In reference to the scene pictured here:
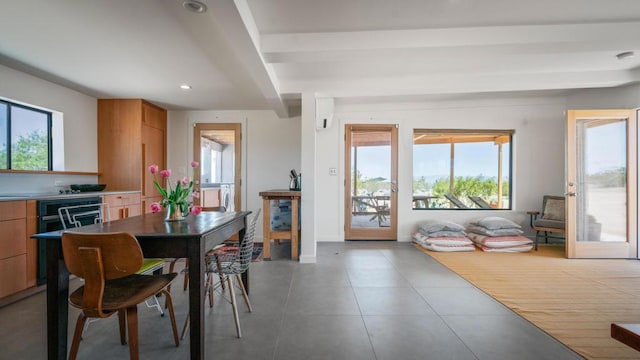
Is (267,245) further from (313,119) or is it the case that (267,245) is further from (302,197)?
(313,119)

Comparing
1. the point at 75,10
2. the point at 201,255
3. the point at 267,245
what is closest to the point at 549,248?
the point at 267,245

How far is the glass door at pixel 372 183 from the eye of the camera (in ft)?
15.6

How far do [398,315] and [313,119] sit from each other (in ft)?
8.63

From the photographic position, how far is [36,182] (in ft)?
10.7

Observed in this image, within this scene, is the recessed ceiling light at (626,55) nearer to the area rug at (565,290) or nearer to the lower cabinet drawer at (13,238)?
the area rug at (565,290)

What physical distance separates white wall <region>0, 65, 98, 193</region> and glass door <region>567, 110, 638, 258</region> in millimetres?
7187

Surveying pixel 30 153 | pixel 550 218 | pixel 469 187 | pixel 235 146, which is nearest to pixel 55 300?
pixel 30 153

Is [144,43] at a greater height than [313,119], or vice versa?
[144,43]

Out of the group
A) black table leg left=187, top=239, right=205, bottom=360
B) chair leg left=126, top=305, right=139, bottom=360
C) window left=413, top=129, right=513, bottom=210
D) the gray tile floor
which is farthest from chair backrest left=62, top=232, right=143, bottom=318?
window left=413, top=129, right=513, bottom=210

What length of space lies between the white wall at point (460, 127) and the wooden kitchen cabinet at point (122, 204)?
295 centimetres

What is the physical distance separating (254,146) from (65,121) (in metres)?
2.71

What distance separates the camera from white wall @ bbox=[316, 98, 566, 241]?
4641mm

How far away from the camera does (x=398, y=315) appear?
216 centimetres

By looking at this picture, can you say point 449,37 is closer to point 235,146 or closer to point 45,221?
point 235,146
